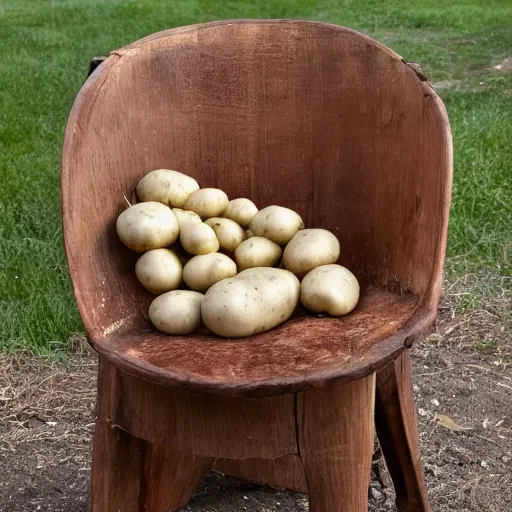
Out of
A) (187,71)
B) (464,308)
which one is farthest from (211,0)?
(187,71)

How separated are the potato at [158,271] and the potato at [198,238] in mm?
43

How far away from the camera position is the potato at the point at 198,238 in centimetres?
160

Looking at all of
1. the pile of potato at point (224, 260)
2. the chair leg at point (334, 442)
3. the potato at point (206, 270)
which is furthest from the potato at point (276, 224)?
the chair leg at point (334, 442)

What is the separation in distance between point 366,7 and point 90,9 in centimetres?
250

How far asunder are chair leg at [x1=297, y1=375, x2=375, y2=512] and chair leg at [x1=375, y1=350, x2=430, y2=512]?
23cm

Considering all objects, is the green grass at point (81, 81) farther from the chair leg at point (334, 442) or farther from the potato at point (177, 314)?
the chair leg at point (334, 442)

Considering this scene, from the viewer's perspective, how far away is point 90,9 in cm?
752

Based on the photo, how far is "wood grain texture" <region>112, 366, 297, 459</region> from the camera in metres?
1.31

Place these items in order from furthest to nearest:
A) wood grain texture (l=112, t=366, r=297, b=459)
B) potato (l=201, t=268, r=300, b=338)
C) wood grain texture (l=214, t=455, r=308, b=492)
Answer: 1. wood grain texture (l=214, t=455, r=308, b=492)
2. potato (l=201, t=268, r=300, b=338)
3. wood grain texture (l=112, t=366, r=297, b=459)

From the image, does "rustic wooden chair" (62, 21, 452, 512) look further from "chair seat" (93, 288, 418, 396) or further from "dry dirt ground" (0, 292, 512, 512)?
"dry dirt ground" (0, 292, 512, 512)

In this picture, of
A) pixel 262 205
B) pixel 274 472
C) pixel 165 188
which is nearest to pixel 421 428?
pixel 274 472

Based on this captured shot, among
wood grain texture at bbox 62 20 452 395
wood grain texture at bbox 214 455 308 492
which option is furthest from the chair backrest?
wood grain texture at bbox 214 455 308 492

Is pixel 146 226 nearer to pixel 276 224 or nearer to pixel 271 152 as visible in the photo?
pixel 276 224

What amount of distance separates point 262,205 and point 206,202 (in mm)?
184
